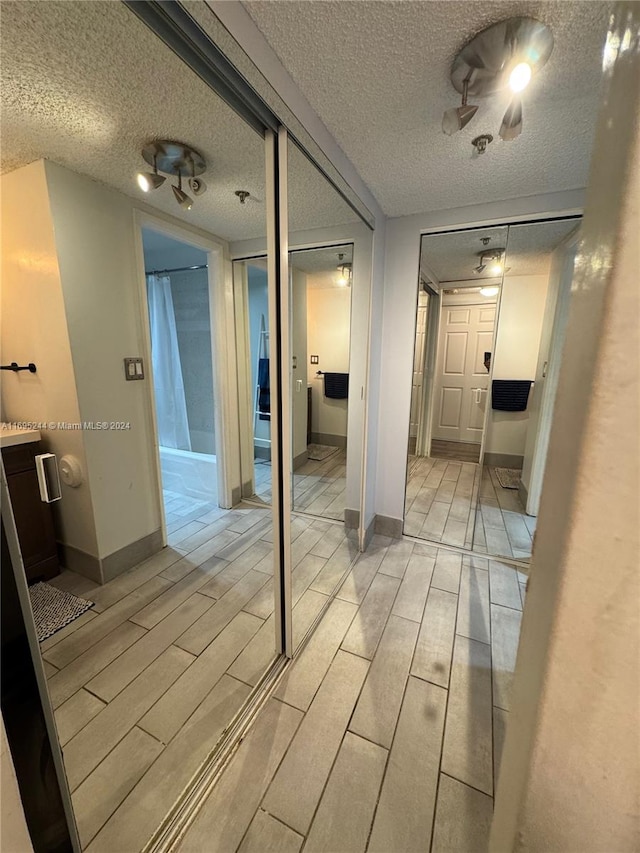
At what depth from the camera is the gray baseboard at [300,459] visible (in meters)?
3.56

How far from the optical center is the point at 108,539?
198 cm

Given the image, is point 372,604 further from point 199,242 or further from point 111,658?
point 199,242

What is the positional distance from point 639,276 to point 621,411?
147 millimetres

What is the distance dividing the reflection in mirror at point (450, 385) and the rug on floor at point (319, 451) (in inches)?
35.6

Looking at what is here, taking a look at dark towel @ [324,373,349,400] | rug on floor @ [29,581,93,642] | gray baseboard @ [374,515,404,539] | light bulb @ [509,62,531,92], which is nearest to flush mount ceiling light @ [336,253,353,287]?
dark towel @ [324,373,349,400]

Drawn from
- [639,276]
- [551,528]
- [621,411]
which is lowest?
[551,528]

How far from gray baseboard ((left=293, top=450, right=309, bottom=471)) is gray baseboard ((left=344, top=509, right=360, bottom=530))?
105cm

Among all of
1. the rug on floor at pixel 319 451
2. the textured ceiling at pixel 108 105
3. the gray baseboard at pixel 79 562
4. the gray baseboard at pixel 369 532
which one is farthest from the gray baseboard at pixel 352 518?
the textured ceiling at pixel 108 105

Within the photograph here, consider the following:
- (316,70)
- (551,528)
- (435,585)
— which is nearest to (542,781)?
(551,528)

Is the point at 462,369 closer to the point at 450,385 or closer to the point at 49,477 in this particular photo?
the point at 450,385

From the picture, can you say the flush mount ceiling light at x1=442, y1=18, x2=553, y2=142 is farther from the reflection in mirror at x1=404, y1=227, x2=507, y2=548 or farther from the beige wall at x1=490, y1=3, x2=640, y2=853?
the reflection in mirror at x1=404, y1=227, x2=507, y2=548

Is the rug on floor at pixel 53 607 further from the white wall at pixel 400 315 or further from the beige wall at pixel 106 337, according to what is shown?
the white wall at pixel 400 315

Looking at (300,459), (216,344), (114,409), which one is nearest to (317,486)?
(300,459)

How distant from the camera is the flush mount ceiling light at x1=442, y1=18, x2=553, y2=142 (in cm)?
90
